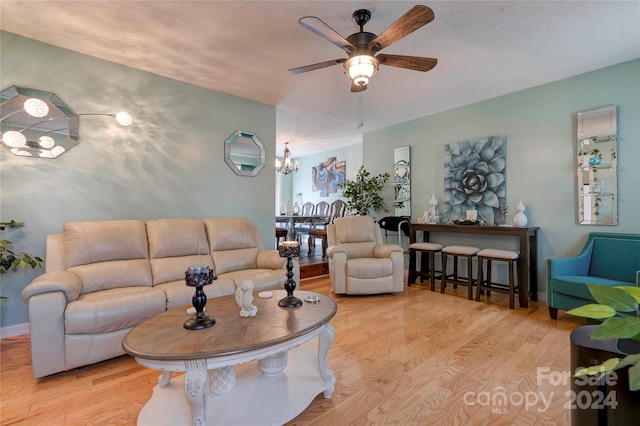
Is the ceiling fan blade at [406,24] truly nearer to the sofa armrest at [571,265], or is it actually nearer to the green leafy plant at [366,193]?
the sofa armrest at [571,265]

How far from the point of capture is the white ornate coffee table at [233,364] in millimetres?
1267

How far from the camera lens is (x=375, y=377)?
1908 millimetres

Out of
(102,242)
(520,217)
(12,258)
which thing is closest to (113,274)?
(102,242)

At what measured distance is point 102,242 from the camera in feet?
8.25

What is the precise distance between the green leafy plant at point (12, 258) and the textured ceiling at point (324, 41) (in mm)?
1731

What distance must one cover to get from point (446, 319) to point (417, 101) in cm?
292

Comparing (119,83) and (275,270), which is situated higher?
(119,83)

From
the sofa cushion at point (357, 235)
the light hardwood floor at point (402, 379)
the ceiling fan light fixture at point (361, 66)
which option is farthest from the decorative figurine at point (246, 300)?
the sofa cushion at point (357, 235)

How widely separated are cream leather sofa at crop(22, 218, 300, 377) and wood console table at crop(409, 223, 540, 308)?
2.49 m

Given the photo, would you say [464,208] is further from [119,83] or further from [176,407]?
[119,83]

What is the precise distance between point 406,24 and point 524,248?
2877 millimetres

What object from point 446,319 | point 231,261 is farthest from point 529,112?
point 231,261

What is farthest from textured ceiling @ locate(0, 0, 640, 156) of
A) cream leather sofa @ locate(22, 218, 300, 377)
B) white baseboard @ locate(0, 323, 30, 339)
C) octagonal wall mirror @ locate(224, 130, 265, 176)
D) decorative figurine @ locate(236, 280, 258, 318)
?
white baseboard @ locate(0, 323, 30, 339)

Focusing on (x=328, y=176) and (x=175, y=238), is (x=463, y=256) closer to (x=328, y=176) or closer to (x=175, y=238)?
(x=175, y=238)
